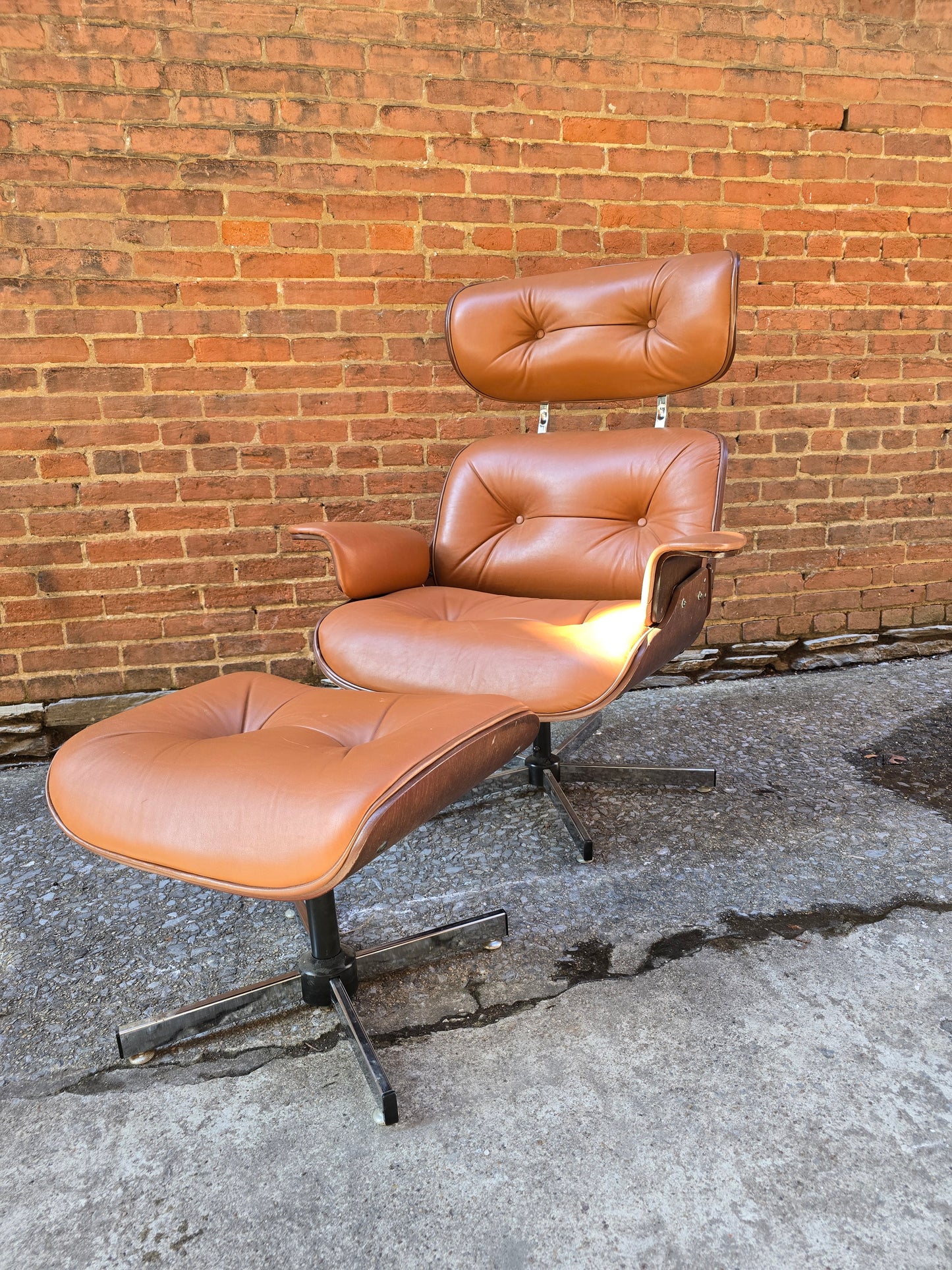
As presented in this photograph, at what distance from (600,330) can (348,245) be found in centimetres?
81

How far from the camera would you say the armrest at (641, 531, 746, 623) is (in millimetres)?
1427

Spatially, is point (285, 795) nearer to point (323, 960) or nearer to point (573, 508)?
point (323, 960)

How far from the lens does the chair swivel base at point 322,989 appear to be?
1.20 metres

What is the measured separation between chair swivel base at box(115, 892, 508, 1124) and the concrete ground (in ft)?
0.12

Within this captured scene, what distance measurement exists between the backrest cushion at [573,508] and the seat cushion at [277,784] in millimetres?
798

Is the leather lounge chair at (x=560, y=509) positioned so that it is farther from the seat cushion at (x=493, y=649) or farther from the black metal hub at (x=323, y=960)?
the black metal hub at (x=323, y=960)

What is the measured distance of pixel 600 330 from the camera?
198cm

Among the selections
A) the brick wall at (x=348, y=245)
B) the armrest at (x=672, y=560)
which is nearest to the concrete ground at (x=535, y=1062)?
A: the armrest at (x=672, y=560)

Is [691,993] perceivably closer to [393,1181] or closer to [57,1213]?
[393,1181]

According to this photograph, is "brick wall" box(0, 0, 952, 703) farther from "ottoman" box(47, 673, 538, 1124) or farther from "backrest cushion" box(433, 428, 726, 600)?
"ottoman" box(47, 673, 538, 1124)

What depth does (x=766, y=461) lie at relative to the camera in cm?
269

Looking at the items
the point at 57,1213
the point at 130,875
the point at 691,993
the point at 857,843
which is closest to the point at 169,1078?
the point at 57,1213

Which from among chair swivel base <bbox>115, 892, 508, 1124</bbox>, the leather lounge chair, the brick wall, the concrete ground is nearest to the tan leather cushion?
the leather lounge chair

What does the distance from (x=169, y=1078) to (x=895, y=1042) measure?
3.28 ft
